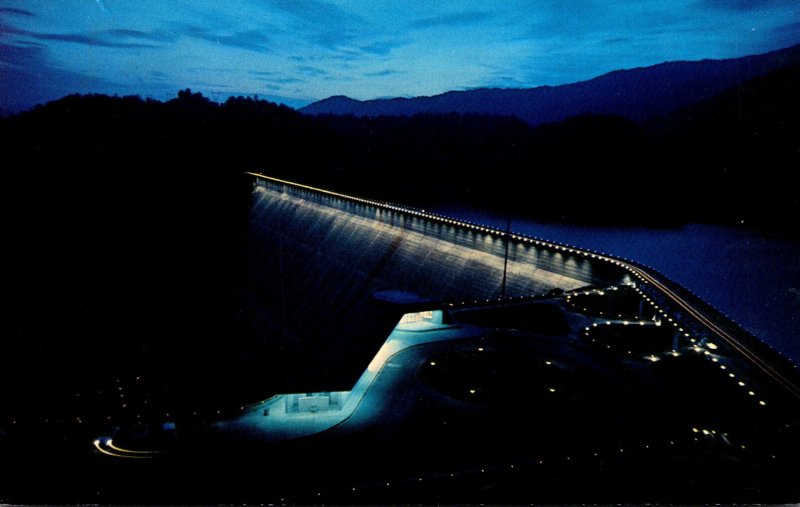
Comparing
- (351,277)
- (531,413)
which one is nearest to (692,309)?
(531,413)

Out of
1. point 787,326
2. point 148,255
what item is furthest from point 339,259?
point 148,255

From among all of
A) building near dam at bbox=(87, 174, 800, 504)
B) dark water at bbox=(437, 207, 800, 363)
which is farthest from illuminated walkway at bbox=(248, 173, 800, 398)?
dark water at bbox=(437, 207, 800, 363)

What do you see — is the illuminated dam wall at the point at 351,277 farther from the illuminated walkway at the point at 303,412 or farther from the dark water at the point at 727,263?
the dark water at the point at 727,263

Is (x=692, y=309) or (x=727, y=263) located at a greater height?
(x=692, y=309)

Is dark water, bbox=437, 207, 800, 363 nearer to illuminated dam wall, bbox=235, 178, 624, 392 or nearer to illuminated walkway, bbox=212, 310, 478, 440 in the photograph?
illuminated dam wall, bbox=235, 178, 624, 392

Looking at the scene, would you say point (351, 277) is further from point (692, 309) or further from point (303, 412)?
point (692, 309)

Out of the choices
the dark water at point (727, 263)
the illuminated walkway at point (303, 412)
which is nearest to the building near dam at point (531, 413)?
the illuminated walkway at point (303, 412)

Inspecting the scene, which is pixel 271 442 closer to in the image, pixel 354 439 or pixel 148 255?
pixel 354 439
